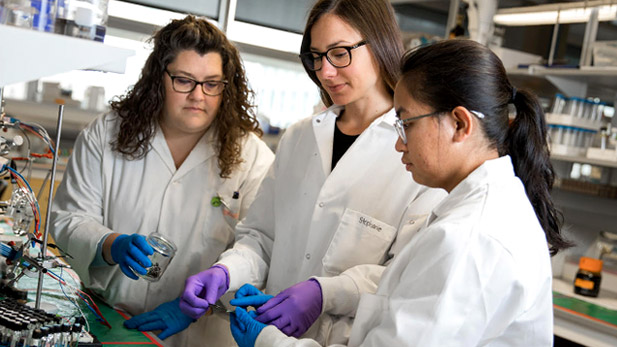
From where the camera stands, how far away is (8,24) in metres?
1.01

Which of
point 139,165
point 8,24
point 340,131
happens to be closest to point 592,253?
point 340,131

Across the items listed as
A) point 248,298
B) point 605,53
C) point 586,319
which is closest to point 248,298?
point 248,298

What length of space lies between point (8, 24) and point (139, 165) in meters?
1.19

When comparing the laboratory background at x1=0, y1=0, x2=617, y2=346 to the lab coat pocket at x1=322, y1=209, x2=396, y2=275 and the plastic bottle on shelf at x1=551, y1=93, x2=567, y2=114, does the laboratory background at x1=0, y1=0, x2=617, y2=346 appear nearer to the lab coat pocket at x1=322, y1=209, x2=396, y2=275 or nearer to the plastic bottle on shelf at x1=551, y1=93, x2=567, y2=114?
the plastic bottle on shelf at x1=551, y1=93, x2=567, y2=114

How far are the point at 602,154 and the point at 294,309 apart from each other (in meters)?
2.49

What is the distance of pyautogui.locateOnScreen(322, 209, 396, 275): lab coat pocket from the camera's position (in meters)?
1.70

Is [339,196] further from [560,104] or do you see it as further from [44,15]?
[560,104]

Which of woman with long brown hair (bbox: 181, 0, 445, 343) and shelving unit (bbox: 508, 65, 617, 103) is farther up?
shelving unit (bbox: 508, 65, 617, 103)

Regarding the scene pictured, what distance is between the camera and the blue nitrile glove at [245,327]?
4.72 ft

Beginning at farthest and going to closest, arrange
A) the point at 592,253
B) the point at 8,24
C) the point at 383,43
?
the point at 592,253, the point at 383,43, the point at 8,24

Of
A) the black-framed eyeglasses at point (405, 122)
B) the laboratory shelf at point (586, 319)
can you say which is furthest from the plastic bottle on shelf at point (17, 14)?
the laboratory shelf at point (586, 319)

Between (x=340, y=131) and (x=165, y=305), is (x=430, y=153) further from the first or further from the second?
(x=165, y=305)

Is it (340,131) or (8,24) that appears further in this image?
(340,131)

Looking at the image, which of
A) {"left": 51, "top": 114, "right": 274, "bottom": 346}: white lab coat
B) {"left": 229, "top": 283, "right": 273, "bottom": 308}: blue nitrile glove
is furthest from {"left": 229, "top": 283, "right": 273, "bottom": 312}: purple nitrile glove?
{"left": 51, "top": 114, "right": 274, "bottom": 346}: white lab coat
